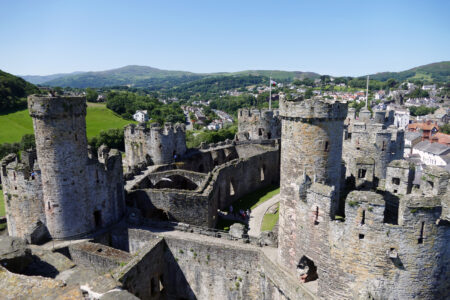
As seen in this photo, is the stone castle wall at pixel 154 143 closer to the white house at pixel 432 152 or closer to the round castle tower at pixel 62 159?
the round castle tower at pixel 62 159

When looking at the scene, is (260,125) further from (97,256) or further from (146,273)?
(97,256)

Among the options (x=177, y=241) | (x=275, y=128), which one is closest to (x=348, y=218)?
(x=177, y=241)

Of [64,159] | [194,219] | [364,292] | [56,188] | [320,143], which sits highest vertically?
[320,143]

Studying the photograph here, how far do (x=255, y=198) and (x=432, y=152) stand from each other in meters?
53.0

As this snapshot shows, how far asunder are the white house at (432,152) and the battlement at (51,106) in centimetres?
6597

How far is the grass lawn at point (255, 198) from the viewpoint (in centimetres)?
3181

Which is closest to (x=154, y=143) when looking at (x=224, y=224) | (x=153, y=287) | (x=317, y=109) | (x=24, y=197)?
(x=224, y=224)

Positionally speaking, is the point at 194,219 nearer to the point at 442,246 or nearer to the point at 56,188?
the point at 56,188

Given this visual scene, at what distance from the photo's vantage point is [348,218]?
12.0 metres

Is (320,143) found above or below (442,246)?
above

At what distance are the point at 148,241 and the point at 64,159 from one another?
7067 millimetres

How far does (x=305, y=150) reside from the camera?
1488 cm

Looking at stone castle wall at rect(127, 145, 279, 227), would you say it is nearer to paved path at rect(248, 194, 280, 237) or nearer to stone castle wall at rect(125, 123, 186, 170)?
paved path at rect(248, 194, 280, 237)

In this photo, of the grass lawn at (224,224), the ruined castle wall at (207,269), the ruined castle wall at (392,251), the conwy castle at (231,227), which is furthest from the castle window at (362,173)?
the grass lawn at (224,224)
